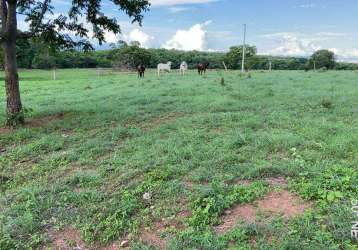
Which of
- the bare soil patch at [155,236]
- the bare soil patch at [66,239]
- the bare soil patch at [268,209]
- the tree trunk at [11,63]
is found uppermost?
the tree trunk at [11,63]

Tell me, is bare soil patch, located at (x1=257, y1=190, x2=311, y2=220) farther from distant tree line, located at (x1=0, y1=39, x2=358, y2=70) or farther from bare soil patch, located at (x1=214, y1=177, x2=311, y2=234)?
distant tree line, located at (x1=0, y1=39, x2=358, y2=70)

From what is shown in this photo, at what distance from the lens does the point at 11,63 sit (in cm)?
925

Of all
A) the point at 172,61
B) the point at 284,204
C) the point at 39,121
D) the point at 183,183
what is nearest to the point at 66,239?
the point at 183,183

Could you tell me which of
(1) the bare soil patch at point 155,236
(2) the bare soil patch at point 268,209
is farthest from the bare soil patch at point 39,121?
(2) the bare soil patch at point 268,209

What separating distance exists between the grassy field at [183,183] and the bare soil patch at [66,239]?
0.01 metres

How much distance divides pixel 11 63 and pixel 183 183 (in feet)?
19.9

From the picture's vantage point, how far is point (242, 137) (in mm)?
7016

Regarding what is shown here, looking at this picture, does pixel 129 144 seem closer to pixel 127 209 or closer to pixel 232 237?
pixel 127 209

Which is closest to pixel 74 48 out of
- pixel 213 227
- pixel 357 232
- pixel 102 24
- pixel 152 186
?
pixel 102 24

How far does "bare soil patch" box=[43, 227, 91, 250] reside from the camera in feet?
14.0

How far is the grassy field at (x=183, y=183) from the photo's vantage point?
4.16 metres

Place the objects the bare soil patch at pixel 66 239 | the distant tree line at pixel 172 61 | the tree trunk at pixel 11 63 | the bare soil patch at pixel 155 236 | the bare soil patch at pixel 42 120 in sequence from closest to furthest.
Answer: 1. the bare soil patch at pixel 155 236
2. the bare soil patch at pixel 66 239
3. the tree trunk at pixel 11 63
4. the bare soil patch at pixel 42 120
5. the distant tree line at pixel 172 61

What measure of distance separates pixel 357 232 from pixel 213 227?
1.44 m

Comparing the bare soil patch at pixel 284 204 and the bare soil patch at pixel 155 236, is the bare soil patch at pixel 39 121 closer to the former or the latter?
the bare soil patch at pixel 155 236
